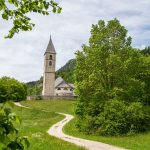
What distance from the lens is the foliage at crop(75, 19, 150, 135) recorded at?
134 ft

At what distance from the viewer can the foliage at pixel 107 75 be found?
40875 millimetres

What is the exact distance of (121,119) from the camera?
38500 mm

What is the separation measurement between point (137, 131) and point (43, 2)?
105ft

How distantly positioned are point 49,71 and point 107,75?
93.0 m

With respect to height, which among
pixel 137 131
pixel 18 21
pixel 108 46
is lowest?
pixel 137 131

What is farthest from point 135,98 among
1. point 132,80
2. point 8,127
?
point 8,127

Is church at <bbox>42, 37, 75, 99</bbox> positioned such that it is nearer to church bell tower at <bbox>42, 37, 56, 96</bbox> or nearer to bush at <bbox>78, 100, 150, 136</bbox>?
church bell tower at <bbox>42, 37, 56, 96</bbox>

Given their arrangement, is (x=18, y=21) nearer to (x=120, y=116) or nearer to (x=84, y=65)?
(x=120, y=116)

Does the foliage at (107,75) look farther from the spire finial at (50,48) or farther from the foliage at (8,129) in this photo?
the spire finial at (50,48)

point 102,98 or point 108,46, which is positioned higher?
point 108,46

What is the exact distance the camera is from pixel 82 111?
142 feet

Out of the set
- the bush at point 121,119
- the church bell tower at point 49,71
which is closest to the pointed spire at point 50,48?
the church bell tower at point 49,71

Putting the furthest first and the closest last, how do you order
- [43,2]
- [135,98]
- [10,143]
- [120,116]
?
[135,98] → [120,116] → [43,2] → [10,143]

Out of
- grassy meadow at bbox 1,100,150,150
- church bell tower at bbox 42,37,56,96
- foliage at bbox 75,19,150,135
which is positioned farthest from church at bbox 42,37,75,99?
foliage at bbox 75,19,150,135
